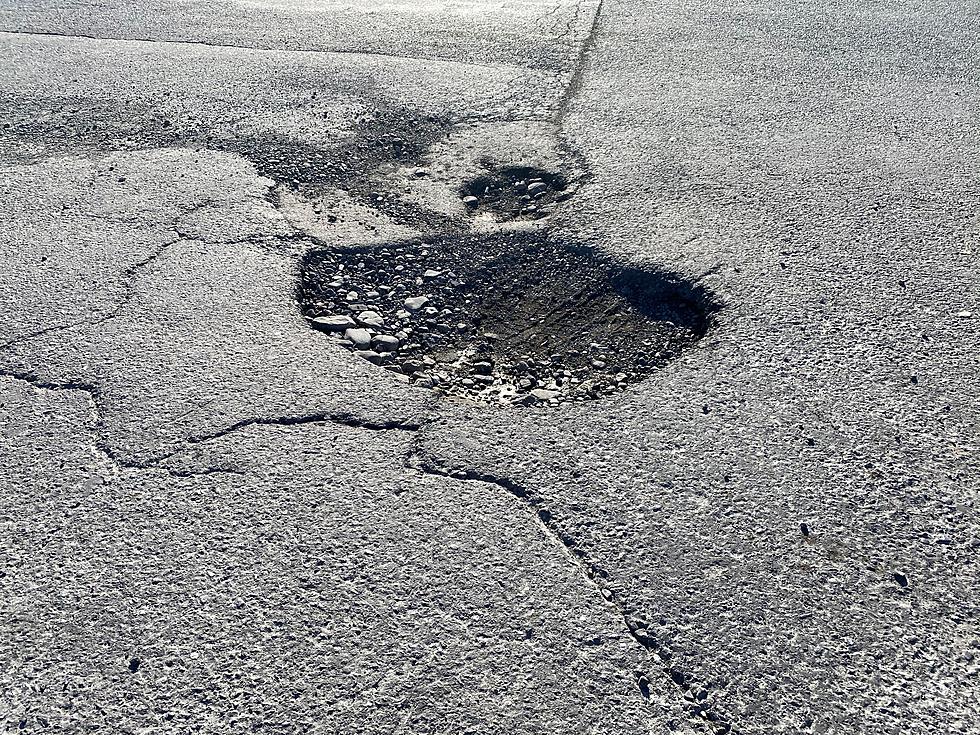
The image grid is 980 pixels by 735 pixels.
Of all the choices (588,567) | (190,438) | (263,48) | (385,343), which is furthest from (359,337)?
(263,48)

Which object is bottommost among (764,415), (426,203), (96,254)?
(96,254)

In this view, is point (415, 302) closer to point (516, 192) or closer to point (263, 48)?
point (516, 192)

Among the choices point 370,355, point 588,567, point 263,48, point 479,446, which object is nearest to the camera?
point 588,567

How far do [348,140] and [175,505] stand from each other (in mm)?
2882

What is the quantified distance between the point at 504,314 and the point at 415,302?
377 mm

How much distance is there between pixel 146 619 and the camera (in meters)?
2.51

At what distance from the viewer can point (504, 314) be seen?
12.4 feet

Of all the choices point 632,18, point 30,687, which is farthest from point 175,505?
point 632,18

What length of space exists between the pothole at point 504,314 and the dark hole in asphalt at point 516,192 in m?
0.32

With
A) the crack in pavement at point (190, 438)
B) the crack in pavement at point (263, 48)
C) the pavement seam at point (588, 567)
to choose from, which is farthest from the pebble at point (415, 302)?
the crack in pavement at point (263, 48)

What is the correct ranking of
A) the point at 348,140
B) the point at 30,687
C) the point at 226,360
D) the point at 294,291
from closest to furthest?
the point at 30,687 → the point at 226,360 → the point at 294,291 → the point at 348,140

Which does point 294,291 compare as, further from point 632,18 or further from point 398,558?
point 632,18

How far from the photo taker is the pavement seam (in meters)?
2.29

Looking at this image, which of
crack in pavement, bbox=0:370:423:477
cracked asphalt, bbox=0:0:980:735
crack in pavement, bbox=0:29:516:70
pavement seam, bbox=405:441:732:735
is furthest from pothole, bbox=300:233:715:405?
crack in pavement, bbox=0:29:516:70
